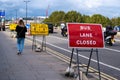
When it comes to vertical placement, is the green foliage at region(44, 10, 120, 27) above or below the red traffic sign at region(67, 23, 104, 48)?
below

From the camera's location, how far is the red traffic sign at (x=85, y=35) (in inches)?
439

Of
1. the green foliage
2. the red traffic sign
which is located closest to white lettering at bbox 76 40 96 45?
the red traffic sign

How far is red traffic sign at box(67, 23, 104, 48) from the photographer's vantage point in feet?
36.6

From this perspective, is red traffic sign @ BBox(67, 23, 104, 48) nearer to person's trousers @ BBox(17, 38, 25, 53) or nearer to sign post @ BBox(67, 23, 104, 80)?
sign post @ BBox(67, 23, 104, 80)

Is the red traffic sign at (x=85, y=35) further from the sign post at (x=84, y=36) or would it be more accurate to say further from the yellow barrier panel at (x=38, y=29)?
the yellow barrier panel at (x=38, y=29)

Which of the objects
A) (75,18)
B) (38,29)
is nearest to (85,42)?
(38,29)

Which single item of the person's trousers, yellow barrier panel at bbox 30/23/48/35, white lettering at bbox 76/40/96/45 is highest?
white lettering at bbox 76/40/96/45

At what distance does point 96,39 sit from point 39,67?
4185mm

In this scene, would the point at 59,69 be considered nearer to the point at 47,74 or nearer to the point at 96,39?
the point at 47,74

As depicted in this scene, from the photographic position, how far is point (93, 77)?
12.9 metres

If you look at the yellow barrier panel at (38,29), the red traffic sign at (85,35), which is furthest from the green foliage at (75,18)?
the red traffic sign at (85,35)

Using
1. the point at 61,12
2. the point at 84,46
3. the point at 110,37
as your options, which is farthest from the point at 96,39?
the point at 61,12

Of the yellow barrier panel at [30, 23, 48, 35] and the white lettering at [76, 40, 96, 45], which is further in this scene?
the yellow barrier panel at [30, 23, 48, 35]

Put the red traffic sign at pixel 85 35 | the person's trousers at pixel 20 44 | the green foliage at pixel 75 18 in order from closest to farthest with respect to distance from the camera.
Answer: the red traffic sign at pixel 85 35, the person's trousers at pixel 20 44, the green foliage at pixel 75 18
